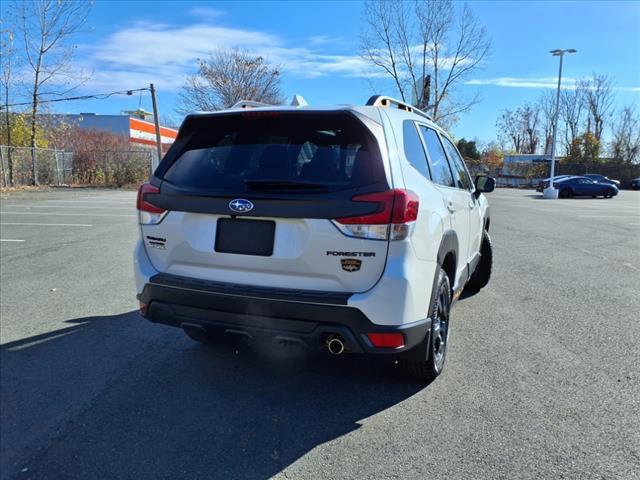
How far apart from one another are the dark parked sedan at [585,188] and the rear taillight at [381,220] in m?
32.9

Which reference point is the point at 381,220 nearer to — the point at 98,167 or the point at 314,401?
the point at 314,401

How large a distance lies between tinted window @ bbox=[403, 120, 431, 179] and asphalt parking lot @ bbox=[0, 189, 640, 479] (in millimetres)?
1576

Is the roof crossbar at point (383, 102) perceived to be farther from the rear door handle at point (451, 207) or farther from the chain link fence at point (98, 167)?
the chain link fence at point (98, 167)

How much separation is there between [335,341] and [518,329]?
268 centimetres

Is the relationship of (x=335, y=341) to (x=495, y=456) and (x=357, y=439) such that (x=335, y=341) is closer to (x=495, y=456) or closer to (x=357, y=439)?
(x=357, y=439)

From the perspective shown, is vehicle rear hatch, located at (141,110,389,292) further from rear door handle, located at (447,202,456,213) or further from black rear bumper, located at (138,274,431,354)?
rear door handle, located at (447,202,456,213)

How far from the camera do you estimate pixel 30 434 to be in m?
2.93

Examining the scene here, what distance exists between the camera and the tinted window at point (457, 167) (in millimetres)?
4516

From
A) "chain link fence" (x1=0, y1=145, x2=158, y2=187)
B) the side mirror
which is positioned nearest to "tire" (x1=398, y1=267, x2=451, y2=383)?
the side mirror

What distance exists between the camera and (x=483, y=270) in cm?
599

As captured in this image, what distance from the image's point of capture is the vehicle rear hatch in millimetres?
2691

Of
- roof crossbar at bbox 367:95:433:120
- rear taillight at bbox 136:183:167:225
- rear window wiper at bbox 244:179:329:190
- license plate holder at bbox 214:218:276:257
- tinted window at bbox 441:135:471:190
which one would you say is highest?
roof crossbar at bbox 367:95:433:120

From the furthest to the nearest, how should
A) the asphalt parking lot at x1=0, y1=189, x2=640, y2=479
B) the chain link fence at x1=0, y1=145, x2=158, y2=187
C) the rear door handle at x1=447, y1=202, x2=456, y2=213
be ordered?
the chain link fence at x1=0, y1=145, x2=158, y2=187, the rear door handle at x1=447, y1=202, x2=456, y2=213, the asphalt parking lot at x1=0, y1=189, x2=640, y2=479

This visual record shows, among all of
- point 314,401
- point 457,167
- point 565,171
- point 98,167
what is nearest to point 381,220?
point 314,401
